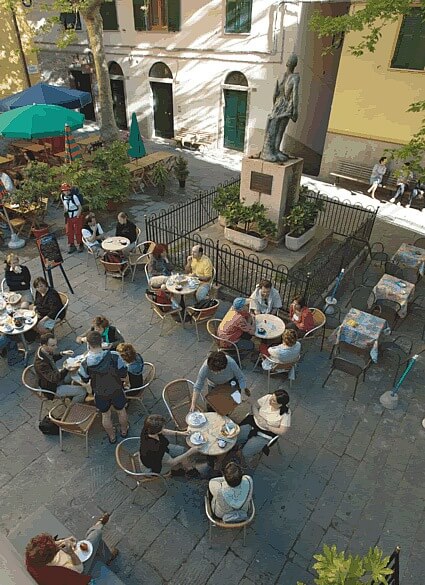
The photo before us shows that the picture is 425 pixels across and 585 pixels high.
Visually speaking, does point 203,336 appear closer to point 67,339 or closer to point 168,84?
point 67,339

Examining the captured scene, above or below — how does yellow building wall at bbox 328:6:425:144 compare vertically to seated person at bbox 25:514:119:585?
above

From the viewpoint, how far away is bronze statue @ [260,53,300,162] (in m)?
9.00

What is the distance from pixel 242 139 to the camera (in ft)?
59.3

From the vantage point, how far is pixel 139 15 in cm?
1839

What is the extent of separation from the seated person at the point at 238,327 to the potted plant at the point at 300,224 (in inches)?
133

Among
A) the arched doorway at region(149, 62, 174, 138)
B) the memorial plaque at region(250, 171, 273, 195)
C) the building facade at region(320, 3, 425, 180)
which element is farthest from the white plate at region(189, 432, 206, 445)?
the arched doorway at region(149, 62, 174, 138)

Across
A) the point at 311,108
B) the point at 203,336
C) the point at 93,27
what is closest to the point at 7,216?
the point at 203,336

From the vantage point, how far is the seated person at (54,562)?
3535mm

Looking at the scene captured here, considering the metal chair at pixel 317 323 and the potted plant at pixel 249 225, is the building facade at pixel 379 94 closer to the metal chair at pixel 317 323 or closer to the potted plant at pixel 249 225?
the potted plant at pixel 249 225

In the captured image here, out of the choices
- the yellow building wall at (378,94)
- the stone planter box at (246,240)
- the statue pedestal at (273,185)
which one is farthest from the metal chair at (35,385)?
the yellow building wall at (378,94)

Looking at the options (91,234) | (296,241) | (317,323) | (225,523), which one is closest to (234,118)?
(296,241)

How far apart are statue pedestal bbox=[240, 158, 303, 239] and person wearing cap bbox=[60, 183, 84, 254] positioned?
3.94m

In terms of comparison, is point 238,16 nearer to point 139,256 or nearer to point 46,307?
point 139,256

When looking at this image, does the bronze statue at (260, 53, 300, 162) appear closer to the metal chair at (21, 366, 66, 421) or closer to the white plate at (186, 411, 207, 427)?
the white plate at (186, 411, 207, 427)
